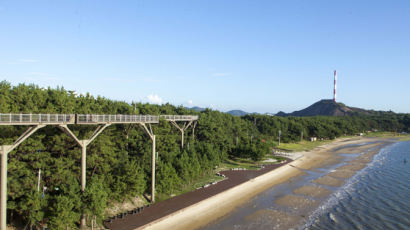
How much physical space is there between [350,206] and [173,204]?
28278 mm

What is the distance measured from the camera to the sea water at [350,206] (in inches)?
1410

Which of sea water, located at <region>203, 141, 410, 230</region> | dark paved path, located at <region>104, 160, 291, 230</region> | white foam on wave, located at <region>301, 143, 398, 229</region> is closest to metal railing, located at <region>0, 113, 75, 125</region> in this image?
dark paved path, located at <region>104, 160, 291, 230</region>

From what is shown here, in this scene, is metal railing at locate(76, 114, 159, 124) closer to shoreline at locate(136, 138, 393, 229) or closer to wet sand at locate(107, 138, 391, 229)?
wet sand at locate(107, 138, 391, 229)

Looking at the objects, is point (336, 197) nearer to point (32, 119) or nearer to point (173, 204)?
point (173, 204)

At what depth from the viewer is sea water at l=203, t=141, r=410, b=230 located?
35.8m

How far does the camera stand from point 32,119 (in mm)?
26062

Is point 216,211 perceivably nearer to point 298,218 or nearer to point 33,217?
point 298,218

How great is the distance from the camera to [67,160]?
105 ft

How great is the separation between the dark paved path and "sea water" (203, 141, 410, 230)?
17.6 feet

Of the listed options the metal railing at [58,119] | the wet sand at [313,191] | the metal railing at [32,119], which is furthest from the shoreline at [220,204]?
the metal railing at [32,119]

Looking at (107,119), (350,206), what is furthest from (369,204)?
(107,119)

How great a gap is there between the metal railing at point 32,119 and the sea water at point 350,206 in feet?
68.6

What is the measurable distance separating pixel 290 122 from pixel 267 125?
22.1 m

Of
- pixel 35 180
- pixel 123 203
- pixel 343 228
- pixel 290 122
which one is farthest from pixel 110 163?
pixel 290 122
